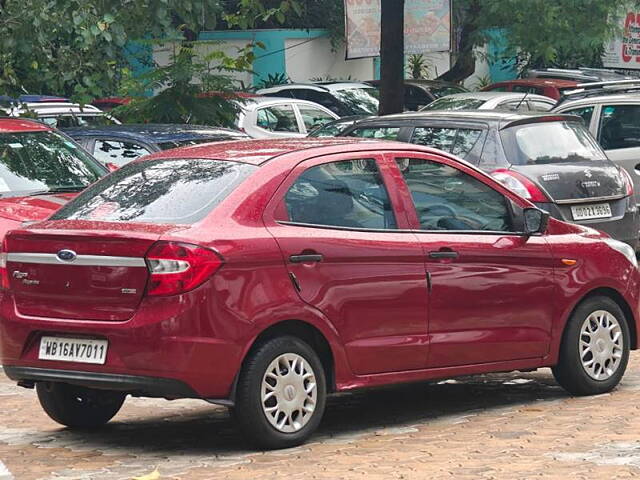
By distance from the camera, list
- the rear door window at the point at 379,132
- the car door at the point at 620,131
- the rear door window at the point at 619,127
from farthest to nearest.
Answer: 1. the rear door window at the point at 619,127
2. the car door at the point at 620,131
3. the rear door window at the point at 379,132

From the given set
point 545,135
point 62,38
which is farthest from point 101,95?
point 545,135

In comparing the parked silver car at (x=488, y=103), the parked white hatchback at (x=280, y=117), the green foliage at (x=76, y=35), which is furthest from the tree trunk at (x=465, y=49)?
the green foliage at (x=76, y=35)

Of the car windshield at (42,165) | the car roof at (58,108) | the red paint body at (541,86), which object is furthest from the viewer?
the red paint body at (541,86)

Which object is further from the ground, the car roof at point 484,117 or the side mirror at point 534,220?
the car roof at point 484,117

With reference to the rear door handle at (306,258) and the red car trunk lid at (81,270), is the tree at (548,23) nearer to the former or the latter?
the rear door handle at (306,258)

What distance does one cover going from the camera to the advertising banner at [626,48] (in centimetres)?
3975

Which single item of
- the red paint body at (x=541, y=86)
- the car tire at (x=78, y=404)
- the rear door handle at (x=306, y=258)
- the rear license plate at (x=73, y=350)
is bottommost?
the car tire at (x=78, y=404)

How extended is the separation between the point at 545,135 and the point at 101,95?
654 cm

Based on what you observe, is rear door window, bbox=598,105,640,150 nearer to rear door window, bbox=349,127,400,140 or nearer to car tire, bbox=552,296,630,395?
rear door window, bbox=349,127,400,140

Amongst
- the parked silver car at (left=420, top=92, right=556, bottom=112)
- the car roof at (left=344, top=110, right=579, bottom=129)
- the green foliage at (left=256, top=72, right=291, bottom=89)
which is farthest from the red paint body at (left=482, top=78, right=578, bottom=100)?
the car roof at (left=344, top=110, right=579, bottom=129)

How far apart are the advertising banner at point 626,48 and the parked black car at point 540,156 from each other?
83.8ft

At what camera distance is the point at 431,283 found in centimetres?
858

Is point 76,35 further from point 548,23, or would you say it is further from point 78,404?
point 548,23

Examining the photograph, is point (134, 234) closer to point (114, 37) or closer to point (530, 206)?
point (530, 206)
